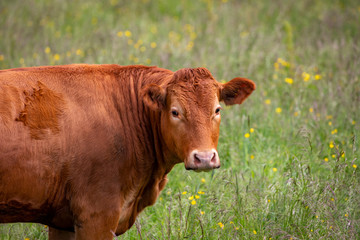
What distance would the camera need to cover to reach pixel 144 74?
4375 millimetres

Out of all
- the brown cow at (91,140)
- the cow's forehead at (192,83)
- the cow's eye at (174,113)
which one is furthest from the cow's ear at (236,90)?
the cow's eye at (174,113)

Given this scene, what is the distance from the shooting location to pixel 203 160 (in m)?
3.59

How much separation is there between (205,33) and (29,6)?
13.1ft

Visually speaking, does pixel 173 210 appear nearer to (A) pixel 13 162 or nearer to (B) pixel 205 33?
(A) pixel 13 162

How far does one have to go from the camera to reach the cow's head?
371 centimetres

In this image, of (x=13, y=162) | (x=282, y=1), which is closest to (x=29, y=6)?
(x=282, y=1)

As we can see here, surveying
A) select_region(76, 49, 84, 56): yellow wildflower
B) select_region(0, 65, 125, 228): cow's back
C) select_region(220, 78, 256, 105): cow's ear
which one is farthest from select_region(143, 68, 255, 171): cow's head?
select_region(76, 49, 84, 56): yellow wildflower

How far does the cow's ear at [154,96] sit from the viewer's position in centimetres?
392

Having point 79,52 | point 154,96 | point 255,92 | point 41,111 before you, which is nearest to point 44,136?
point 41,111

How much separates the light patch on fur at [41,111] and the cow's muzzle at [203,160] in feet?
3.56

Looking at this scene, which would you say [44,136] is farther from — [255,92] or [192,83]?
[255,92]

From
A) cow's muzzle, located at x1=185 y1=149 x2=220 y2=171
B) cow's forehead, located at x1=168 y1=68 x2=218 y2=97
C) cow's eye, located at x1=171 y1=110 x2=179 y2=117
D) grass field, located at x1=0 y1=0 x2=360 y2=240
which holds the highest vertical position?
cow's forehead, located at x1=168 y1=68 x2=218 y2=97

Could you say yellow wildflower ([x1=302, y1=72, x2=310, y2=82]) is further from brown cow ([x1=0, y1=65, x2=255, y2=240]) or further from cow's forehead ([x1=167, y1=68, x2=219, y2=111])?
cow's forehead ([x1=167, y1=68, x2=219, y2=111])

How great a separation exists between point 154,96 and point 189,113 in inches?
14.7
